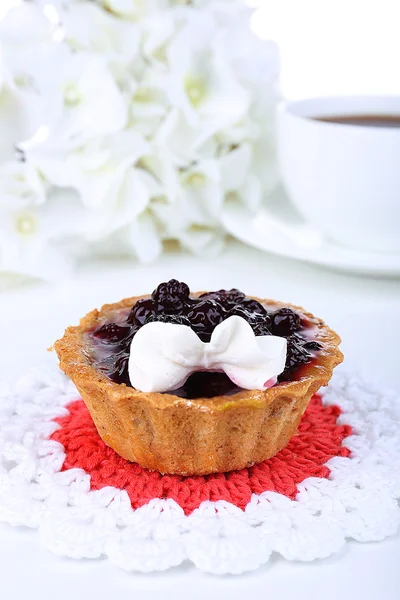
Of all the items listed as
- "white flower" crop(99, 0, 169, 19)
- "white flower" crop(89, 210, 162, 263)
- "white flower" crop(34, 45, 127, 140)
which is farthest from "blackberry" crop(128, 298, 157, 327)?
"white flower" crop(99, 0, 169, 19)

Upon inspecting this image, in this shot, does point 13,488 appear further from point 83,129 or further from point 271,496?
point 83,129

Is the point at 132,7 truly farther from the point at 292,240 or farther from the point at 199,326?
the point at 199,326

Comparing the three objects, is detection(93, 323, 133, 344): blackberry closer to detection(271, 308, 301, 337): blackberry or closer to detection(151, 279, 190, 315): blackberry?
detection(151, 279, 190, 315): blackberry

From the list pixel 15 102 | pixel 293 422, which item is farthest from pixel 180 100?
pixel 293 422

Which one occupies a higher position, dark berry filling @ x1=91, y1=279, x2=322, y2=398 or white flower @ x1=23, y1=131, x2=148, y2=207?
white flower @ x1=23, y1=131, x2=148, y2=207

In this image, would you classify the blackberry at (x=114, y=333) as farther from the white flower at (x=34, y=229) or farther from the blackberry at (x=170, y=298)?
the white flower at (x=34, y=229)

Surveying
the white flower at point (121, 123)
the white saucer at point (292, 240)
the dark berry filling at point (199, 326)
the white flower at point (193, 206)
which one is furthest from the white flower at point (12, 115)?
the dark berry filling at point (199, 326)
